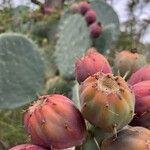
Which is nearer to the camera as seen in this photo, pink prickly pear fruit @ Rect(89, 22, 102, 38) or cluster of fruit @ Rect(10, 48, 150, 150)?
cluster of fruit @ Rect(10, 48, 150, 150)

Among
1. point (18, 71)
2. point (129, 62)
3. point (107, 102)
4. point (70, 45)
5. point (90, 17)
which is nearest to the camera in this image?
point (107, 102)

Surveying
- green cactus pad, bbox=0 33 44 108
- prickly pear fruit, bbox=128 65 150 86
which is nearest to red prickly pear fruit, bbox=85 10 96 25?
green cactus pad, bbox=0 33 44 108

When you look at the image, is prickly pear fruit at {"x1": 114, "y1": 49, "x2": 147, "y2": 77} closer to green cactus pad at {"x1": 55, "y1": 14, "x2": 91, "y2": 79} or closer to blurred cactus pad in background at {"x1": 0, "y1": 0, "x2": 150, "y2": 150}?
blurred cactus pad in background at {"x1": 0, "y1": 0, "x2": 150, "y2": 150}

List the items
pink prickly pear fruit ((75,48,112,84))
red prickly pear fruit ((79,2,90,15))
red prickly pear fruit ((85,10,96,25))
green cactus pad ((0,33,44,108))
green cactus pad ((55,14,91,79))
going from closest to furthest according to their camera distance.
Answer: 1. pink prickly pear fruit ((75,48,112,84))
2. green cactus pad ((0,33,44,108))
3. green cactus pad ((55,14,91,79))
4. red prickly pear fruit ((85,10,96,25))
5. red prickly pear fruit ((79,2,90,15))

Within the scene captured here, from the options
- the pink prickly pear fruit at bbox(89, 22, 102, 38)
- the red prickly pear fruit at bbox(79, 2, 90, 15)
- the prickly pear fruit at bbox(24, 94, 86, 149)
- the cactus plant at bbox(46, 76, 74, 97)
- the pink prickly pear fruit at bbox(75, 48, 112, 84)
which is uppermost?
the pink prickly pear fruit at bbox(75, 48, 112, 84)

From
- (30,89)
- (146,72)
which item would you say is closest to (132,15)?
(30,89)

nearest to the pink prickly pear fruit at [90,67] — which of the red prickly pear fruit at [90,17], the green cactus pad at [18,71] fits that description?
the green cactus pad at [18,71]

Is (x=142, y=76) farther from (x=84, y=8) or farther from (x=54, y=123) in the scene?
(x=84, y=8)

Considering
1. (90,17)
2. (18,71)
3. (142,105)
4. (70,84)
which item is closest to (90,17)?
(90,17)

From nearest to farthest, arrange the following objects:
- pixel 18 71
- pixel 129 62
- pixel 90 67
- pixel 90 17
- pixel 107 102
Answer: pixel 107 102 → pixel 90 67 → pixel 129 62 → pixel 18 71 → pixel 90 17
